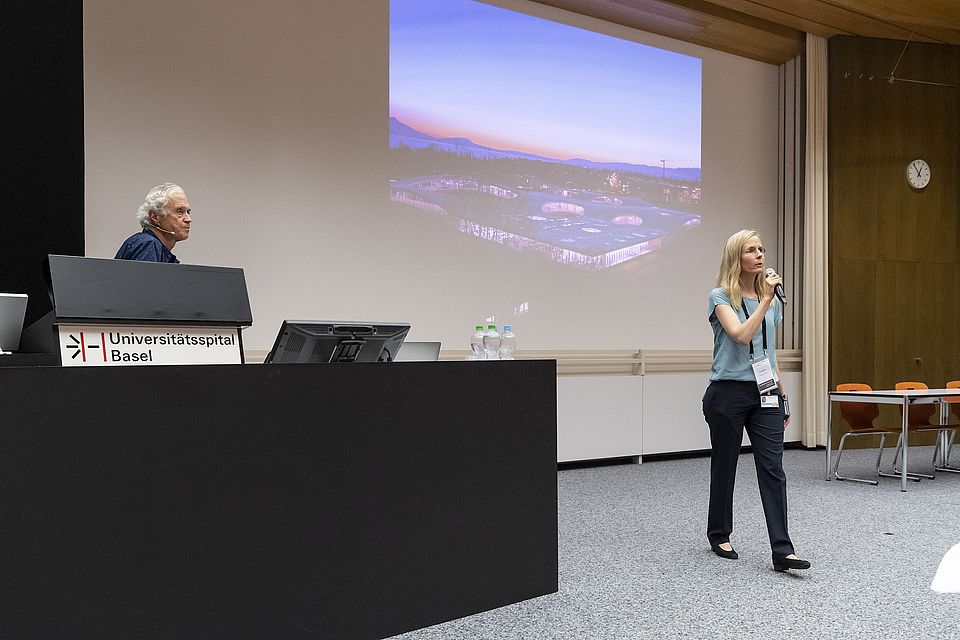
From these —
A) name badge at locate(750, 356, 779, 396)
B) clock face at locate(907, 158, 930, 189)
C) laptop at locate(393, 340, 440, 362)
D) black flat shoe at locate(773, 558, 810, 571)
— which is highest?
clock face at locate(907, 158, 930, 189)

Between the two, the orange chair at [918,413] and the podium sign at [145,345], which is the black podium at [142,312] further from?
the orange chair at [918,413]

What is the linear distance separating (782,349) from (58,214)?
22.0ft

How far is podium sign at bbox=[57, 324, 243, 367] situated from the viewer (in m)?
1.96

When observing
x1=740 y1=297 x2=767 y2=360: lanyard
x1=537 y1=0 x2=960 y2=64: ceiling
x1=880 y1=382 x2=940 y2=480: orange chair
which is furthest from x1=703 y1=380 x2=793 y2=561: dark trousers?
x1=537 y1=0 x2=960 y2=64: ceiling

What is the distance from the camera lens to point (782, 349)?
8.43 metres

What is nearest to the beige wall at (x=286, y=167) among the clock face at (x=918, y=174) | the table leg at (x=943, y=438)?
the table leg at (x=943, y=438)

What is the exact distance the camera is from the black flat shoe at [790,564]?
363 centimetres

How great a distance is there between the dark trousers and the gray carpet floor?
0.18m

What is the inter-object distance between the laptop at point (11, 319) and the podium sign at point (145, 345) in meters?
0.66

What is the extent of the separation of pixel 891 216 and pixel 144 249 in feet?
25.5

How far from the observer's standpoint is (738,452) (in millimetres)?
3912

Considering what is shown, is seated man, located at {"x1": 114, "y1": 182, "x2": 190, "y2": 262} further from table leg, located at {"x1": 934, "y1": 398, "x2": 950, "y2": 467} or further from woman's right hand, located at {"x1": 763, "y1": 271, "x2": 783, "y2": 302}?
table leg, located at {"x1": 934, "y1": 398, "x2": 950, "y2": 467}

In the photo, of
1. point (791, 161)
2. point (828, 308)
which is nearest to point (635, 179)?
point (791, 161)

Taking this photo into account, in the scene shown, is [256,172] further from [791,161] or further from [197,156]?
[791,161]
